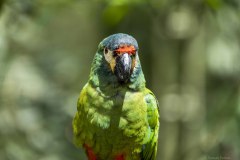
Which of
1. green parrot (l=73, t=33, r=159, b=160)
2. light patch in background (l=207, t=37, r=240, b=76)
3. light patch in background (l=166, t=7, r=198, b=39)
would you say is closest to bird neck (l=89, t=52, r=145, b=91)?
green parrot (l=73, t=33, r=159, b=160)

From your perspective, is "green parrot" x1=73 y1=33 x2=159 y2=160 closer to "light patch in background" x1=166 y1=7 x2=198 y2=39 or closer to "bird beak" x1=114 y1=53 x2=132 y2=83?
"bird beak" x1=114 y1=53 x2=132 y2=83

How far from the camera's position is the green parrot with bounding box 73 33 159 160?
162 inches

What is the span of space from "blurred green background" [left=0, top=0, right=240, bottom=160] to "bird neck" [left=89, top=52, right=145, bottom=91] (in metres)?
0.87

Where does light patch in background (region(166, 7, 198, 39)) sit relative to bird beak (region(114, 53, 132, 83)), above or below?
above

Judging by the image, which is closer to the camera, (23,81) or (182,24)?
(23,81)

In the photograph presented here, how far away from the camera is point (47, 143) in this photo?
5.77 meters

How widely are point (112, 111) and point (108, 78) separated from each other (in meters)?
0.21

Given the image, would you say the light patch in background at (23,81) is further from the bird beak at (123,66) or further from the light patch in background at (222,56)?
the bird beak at (123,66)

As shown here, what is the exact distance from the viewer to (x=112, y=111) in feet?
13.5

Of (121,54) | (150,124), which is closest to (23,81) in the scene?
(150,124)

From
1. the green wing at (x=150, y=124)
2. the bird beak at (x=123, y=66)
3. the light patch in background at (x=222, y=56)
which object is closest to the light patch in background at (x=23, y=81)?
the light patch in background at (x=222, y=56)

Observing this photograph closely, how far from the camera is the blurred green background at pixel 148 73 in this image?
18.2 feet

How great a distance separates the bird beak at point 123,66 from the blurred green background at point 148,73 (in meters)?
0.99

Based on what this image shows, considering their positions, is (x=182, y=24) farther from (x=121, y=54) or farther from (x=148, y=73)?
(x=121, y=54)
